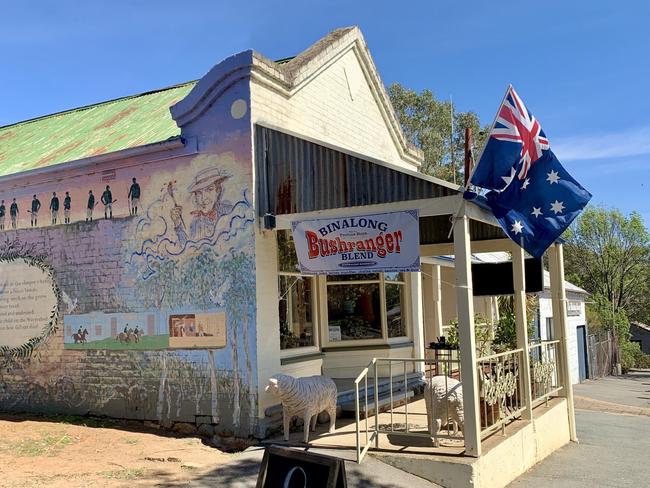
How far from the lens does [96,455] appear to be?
7.80m

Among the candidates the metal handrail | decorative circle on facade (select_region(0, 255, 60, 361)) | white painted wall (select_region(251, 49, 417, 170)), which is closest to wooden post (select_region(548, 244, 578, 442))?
the metal handrail

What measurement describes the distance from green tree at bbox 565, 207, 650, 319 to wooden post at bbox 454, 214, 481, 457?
41.7 m

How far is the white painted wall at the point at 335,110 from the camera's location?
9.24 meters

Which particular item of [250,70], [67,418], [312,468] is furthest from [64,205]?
[312,468]

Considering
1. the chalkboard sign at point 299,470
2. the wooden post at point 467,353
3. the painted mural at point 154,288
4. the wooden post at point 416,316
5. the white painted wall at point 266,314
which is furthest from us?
the wooden post at point 416,316

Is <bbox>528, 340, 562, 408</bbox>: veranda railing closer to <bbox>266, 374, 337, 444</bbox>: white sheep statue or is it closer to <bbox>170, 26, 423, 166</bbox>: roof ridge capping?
<bbox>266, 374, 337, 444</bbox>: white sheep statue

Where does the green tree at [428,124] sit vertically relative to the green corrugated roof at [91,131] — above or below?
above

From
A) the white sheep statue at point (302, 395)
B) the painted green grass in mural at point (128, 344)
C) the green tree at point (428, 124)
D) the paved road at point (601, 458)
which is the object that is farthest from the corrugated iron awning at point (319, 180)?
the green tree at point (428, 124)

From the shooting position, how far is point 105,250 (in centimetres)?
983

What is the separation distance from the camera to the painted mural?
864 cm

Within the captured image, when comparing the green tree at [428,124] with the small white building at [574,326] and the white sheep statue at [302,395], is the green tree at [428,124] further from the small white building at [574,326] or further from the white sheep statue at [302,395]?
the white sheep statue at [302,395]

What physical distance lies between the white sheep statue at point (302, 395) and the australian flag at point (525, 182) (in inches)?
119

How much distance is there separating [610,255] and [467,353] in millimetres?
44199

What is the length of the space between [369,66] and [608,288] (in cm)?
4018
